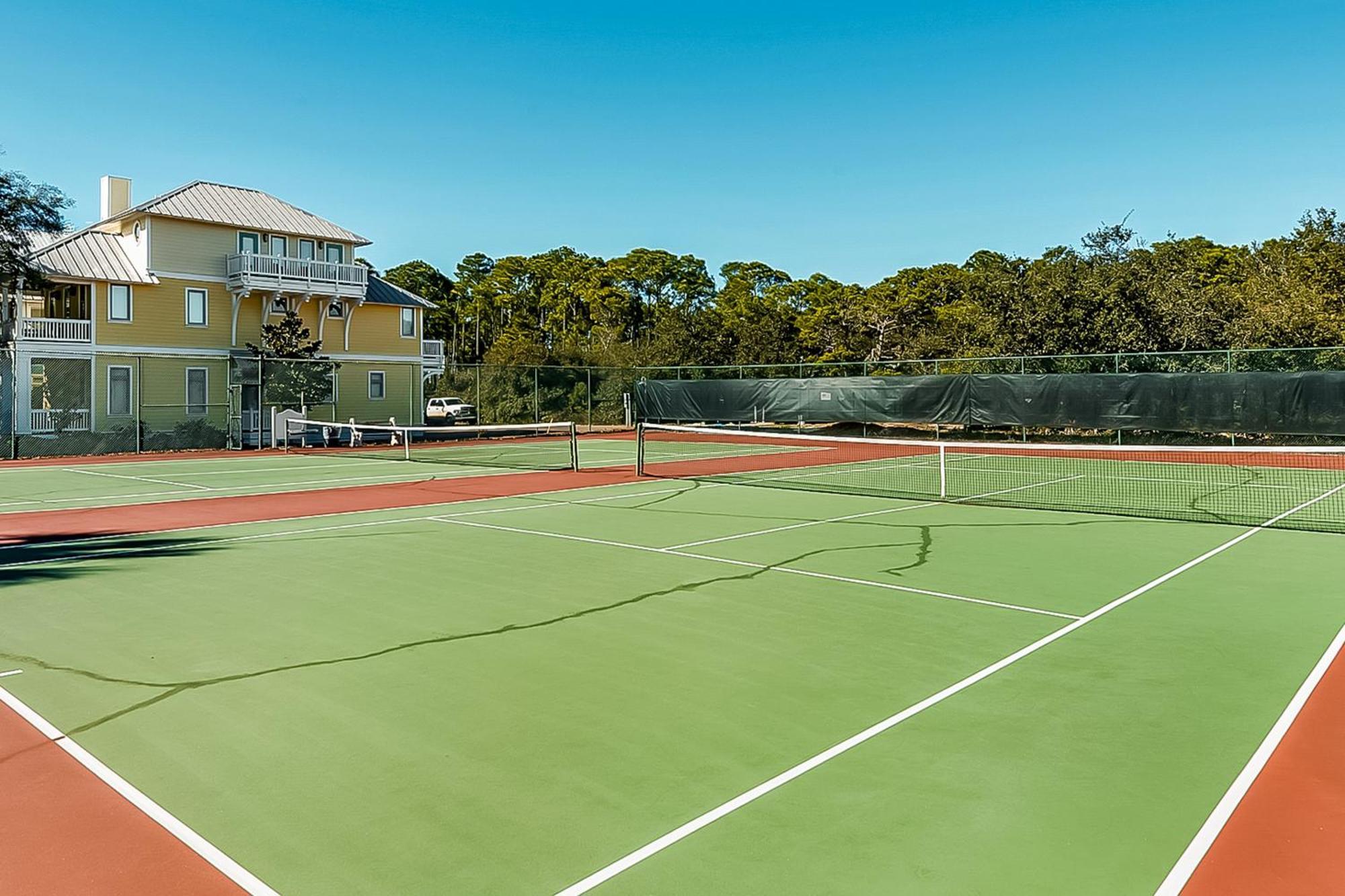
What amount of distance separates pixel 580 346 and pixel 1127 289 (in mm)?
37290

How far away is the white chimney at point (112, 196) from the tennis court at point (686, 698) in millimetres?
30485

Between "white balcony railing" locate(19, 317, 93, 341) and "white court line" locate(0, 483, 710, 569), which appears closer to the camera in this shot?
"white court line" locate(0, 483, 710, 569)

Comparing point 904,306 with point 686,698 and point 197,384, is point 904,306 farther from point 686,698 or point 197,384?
point 686,698

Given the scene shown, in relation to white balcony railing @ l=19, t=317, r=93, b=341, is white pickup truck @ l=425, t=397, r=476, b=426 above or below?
below

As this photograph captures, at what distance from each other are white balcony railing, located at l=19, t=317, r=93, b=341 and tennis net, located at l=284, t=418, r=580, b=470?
728 cm

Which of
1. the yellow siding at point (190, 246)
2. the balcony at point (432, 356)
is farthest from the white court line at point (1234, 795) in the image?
the balcony at point (432, 356)

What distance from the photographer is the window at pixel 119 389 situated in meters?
31.4

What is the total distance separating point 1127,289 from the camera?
31516mm

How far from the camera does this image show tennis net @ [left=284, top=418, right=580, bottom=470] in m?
22.7

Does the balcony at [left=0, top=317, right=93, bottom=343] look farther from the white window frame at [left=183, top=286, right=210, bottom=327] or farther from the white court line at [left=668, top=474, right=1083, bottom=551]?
the white court line at [left=668, top=474, right=1083, bottom=551]

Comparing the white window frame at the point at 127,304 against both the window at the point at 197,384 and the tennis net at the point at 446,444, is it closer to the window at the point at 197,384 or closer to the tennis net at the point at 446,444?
the window at the point at 197,384

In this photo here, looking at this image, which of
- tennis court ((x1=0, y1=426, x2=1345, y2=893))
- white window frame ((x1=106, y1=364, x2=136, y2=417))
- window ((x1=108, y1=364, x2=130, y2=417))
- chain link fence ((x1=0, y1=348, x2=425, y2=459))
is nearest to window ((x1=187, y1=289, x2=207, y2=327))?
chain link fence ((x1=0, y1=348, x2=425, y2=459))

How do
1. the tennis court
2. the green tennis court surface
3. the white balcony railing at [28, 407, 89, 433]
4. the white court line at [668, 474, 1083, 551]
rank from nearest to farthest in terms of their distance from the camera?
the tennis court, the white court line at [668, 474, 1083, 551], the green tennis court surface, the white balcony railing at [28, 407, 89, 433]

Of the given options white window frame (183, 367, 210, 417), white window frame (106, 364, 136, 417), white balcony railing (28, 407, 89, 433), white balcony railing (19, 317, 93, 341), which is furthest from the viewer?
white window frame (183, 367, 210, 417)
